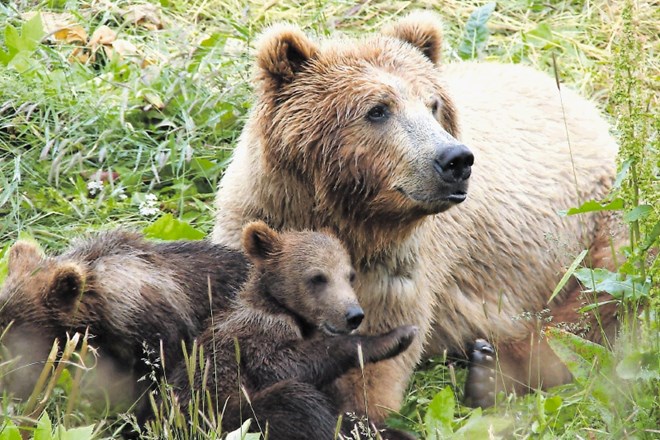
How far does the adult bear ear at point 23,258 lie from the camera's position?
205 inches

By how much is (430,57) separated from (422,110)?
25.3 inches

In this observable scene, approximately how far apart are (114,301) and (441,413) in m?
1.56

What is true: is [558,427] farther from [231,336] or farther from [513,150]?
[513,150]

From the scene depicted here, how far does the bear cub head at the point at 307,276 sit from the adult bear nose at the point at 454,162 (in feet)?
2.15

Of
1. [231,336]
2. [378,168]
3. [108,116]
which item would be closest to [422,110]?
[378,168]

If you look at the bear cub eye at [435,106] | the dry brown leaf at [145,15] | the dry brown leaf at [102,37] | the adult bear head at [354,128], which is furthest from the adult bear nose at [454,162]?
the dry brown leaf at [145,15]

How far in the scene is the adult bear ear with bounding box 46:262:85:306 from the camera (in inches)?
194

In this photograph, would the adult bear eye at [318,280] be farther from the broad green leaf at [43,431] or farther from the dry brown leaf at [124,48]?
the dry brown leaf at [124,48]

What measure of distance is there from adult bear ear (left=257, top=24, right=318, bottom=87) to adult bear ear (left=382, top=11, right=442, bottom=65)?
0.57m

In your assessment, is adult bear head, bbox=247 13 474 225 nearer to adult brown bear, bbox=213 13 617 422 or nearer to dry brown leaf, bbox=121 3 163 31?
adult brown bear, bbox=213 13 617 422

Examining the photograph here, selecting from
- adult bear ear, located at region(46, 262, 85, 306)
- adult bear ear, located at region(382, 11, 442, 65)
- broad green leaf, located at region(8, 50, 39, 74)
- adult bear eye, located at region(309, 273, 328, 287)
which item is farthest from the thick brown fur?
broad green leaf, located at region(8, 50, 39, 74)

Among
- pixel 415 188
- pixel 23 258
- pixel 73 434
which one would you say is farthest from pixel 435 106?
pixel 73 434

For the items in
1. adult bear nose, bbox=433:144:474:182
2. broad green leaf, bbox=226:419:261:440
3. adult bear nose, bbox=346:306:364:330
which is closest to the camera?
broad green leaf, bbox=226:419:261:440

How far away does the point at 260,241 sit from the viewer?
206 inches
